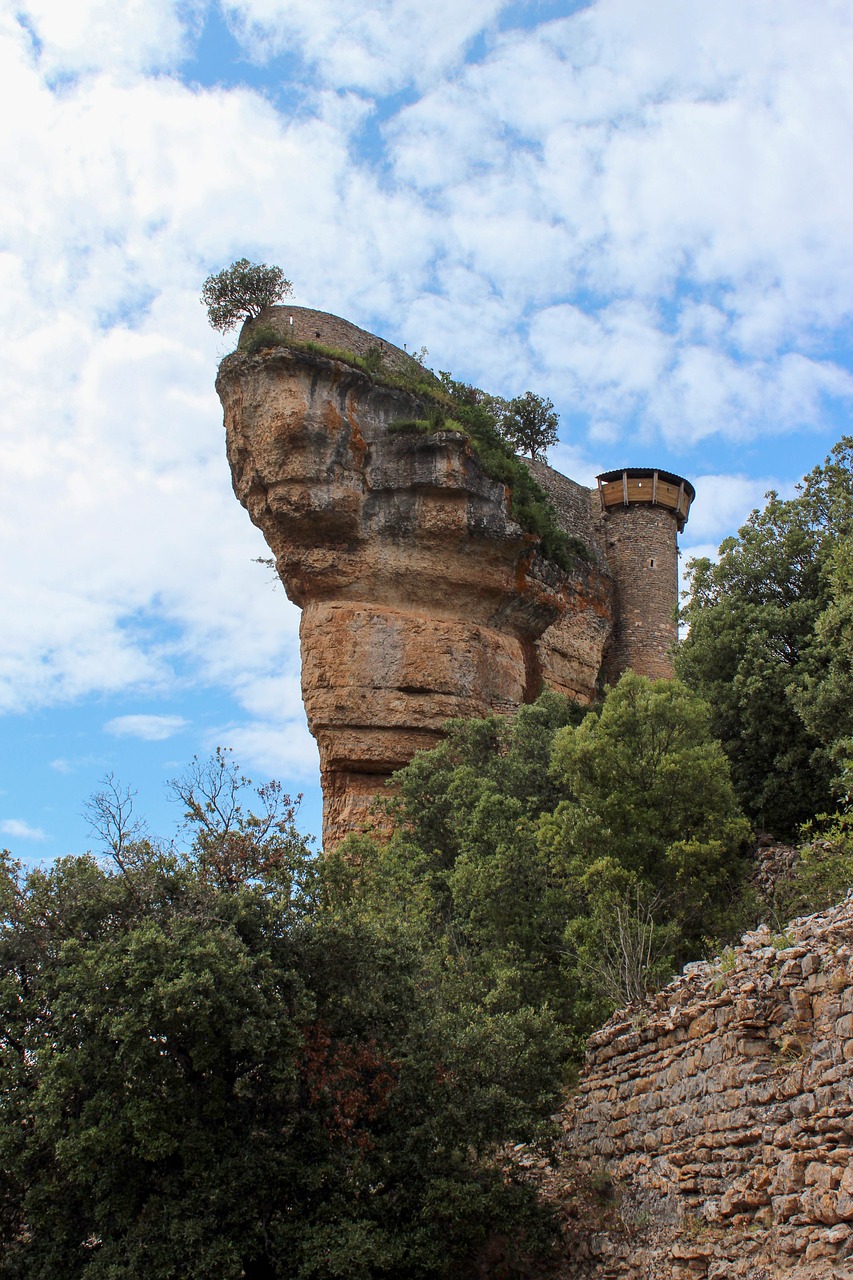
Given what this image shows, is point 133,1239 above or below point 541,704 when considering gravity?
below

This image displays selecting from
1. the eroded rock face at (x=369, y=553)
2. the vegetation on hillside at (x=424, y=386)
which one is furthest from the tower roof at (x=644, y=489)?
the eroded rock face at (x=369, y=553)

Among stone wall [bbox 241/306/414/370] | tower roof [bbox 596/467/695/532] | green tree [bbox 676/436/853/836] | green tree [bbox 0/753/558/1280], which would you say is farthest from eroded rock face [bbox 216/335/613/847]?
green tree [bbox 0/753/558/1280]

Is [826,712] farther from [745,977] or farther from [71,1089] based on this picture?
[71,1089]

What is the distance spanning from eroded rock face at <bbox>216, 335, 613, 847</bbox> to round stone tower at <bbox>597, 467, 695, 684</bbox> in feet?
19.2

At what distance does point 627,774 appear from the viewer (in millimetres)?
14836

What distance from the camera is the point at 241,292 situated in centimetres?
2530

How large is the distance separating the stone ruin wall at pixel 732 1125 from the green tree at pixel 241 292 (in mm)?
19391

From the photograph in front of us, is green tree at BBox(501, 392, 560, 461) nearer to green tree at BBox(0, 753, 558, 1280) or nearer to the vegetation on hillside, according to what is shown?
the vegetation on hillside

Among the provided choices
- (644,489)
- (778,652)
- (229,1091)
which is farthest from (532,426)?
(229,1091)

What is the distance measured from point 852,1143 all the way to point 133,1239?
521 cm

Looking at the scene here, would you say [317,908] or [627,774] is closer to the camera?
[317,908]

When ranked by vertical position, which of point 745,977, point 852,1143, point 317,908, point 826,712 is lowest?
point 852,1143

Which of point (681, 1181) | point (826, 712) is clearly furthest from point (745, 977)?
point (826, 712)

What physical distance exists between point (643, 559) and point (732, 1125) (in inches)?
932
